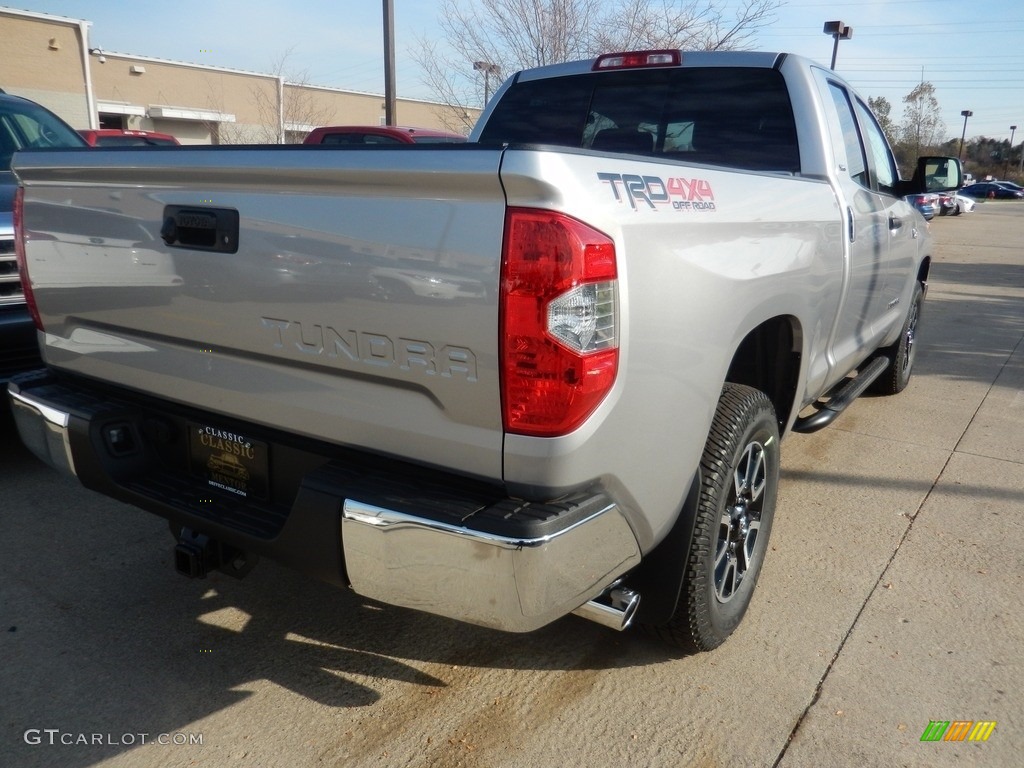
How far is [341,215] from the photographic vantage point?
207 centimetres

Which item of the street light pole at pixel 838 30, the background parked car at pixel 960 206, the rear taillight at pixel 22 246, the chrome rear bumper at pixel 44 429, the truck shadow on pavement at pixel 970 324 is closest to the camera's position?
the chrome rear bumper at pixel 44 429

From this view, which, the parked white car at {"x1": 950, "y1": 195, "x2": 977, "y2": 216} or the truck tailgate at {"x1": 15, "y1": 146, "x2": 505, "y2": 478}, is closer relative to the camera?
the truck tailgate at {"x1": 15, "y1": 146, "x2": 505, "y2": 478}

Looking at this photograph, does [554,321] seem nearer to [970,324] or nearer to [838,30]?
[970,324]

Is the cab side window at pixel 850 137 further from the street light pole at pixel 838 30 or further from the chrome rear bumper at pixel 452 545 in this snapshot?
the street light pole at pixel 838 30

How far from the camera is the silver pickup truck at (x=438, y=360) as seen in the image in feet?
6.27

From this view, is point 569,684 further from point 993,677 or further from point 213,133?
point 213,133

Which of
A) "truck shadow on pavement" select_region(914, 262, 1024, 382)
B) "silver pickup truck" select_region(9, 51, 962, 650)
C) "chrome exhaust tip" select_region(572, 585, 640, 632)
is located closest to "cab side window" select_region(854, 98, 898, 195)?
"silver pickup truck" select_region(9, 51, 962, 650)

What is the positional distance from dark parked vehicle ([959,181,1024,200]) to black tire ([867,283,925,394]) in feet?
204

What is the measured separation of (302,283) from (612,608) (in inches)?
47.9

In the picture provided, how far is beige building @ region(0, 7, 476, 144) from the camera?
3012 cm

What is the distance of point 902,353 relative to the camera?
5930 millimetres

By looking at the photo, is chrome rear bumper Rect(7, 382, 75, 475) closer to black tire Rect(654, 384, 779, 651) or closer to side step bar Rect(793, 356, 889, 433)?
black tire Rect(654, 384, 779, 651)

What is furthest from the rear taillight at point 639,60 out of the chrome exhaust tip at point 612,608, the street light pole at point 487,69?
the street light pole at point 487,69

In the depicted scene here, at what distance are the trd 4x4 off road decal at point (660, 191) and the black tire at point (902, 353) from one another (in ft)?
12.4
